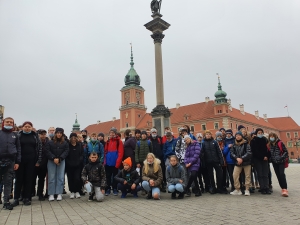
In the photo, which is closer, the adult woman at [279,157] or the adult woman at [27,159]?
the adult woman at [27,159]

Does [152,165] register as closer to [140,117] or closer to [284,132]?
[140,117]

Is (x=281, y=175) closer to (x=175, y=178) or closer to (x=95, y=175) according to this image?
(x=175, y=178)

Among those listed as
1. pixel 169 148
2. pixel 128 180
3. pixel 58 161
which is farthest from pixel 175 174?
pixel 58 161

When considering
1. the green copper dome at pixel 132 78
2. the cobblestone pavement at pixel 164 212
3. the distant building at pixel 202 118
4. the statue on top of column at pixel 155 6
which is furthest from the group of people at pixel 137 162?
the green copper dome at pixel 132 78

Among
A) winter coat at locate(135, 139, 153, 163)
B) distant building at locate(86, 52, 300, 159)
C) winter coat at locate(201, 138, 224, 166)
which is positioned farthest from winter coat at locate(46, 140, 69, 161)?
distant building at locate(86, 52, 300, 159)

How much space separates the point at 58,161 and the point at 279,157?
19.1 feet

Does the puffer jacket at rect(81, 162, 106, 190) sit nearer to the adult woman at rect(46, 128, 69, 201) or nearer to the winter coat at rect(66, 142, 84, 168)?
the winter coat at rect(66, 142, 84, 168)

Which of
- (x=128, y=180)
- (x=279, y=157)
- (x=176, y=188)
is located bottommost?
(x=176, y=188)

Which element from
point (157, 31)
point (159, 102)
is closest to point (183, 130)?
point (159, 102)

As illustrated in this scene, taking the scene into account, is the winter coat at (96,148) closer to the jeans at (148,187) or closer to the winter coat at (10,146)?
the jeans at (148,187)

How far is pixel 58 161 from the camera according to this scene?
6.55 meters

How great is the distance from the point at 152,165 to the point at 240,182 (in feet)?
8.84

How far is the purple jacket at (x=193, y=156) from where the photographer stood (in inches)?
271

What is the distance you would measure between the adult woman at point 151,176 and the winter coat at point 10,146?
3.05m
